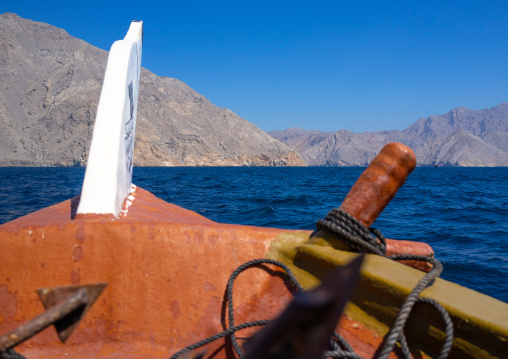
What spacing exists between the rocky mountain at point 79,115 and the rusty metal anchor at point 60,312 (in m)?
73.5

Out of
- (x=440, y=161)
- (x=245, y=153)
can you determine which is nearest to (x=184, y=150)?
(x=245, y=153)

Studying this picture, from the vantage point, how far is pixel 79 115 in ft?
247

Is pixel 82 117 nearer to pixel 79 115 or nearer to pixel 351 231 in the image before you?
pixel 79 115

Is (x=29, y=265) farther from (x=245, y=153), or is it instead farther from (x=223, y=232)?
(x=245, y=153)

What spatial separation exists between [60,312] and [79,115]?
8457 cm

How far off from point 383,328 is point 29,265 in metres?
1.62

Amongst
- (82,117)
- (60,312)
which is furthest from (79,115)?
(60,312)

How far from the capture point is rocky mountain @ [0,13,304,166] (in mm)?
70562

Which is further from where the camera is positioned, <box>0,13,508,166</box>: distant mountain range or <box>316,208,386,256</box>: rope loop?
<box>0,13,508,166</box>: distant mountain range

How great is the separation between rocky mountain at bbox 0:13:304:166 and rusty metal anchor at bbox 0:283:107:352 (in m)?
73.5

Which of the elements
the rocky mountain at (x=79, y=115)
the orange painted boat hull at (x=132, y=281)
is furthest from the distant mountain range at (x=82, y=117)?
the orange painted boat hull at (x=132, y=281)

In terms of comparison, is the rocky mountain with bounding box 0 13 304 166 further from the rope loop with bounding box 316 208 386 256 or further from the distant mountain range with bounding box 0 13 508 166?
the rope loop with bounding box 316 208 386 256

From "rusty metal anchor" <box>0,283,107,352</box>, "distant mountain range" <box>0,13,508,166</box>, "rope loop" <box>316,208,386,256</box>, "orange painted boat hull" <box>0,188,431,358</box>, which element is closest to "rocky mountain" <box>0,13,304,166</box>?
"distant mountain range" <box>0,13,508,166</box>

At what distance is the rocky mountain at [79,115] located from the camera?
70.6 m
